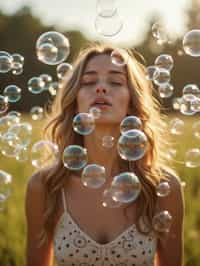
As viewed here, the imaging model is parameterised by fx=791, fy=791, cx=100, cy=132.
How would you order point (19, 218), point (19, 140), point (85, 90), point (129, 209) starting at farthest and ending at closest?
point (19, 218), point (19, 140), point (129, 209), point (85, 90)

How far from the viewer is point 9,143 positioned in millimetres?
4801

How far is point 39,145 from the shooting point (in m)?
4.62

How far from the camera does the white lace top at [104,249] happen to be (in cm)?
411

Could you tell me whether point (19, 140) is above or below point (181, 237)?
above

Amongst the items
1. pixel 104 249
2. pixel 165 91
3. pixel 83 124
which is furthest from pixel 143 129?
pixel 104 249

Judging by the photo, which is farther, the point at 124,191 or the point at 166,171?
the point at 166,171

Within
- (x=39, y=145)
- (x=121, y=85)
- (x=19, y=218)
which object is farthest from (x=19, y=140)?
(x=19, y=218)

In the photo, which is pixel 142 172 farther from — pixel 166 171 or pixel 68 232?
pixel 68 232

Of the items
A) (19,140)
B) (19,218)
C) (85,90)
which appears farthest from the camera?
(19,218)

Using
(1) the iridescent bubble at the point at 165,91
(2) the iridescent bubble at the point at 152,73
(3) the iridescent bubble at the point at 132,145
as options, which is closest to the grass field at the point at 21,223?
(1) the iridescent bubble at the point at 165,91

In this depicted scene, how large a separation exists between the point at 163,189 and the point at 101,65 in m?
0.74

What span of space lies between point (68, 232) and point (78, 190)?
1.06 feet

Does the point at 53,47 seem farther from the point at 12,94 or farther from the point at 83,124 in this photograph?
the point at 83,124

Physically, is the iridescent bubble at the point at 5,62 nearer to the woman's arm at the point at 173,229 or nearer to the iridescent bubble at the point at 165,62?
the iridescent bubble at the point at 165,62
